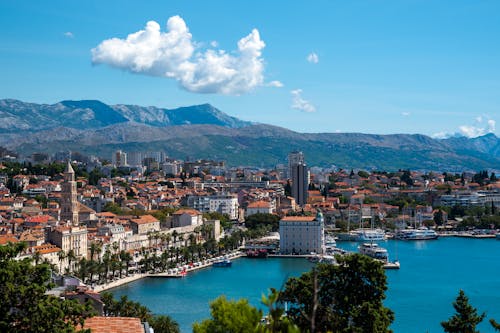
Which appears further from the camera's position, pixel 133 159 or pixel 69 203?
pixel 133 159

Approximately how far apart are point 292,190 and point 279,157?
269 feet

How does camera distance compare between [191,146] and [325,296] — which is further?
[191,146]

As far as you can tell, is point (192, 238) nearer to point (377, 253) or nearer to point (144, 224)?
point (144, 224)

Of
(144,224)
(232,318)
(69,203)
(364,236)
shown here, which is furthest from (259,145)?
(232,318)

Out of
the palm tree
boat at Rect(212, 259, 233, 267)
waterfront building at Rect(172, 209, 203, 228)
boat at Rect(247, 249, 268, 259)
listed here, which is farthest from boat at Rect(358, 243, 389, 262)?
waterfront building at Rect(172, 209, 203, 228)

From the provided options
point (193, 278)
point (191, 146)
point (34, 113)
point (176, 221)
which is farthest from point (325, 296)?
point (34, 113)

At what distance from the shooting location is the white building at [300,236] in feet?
94.3

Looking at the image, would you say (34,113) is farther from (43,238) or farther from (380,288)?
(380,288)

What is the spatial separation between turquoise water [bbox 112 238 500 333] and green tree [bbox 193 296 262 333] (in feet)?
27.7

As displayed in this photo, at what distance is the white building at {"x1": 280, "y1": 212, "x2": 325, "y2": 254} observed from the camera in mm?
28750

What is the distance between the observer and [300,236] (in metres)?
29.0

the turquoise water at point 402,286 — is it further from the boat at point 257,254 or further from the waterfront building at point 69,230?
the waterfront building at point 69,230

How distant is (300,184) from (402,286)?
2445 centimetres

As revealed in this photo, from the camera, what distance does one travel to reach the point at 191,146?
12669 cm
